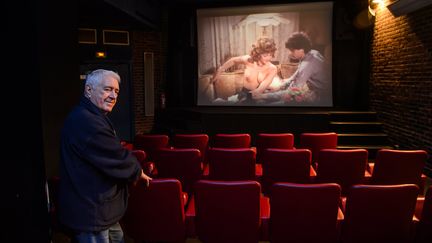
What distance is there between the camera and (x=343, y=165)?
11.7ft

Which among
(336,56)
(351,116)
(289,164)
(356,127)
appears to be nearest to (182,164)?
(289,164)

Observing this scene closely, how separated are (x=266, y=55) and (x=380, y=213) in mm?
6772

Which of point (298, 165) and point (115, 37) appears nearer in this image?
point (298, 165)

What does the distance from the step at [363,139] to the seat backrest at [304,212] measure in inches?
188

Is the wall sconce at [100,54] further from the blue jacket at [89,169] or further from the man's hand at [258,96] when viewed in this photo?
the blue jacket at [89,169]

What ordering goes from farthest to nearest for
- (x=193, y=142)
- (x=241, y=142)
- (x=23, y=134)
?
(x=241, y=142), (x=193, y=142), (x=23, y=134)

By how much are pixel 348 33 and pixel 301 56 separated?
3.91 ft

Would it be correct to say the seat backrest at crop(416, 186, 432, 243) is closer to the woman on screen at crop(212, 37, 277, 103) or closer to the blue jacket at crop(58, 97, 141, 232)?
the blue jacket at crop(58, 97, 141, 232)

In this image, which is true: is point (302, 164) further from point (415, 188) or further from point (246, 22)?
point (246, 22)

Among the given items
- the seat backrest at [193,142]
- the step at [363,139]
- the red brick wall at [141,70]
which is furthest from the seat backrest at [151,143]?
the red brick wall at [141,70]

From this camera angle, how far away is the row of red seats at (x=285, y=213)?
92.4 inches

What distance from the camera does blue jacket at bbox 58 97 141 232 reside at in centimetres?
168

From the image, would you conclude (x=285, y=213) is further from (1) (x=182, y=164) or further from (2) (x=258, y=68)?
(2) (x=258, y=68)

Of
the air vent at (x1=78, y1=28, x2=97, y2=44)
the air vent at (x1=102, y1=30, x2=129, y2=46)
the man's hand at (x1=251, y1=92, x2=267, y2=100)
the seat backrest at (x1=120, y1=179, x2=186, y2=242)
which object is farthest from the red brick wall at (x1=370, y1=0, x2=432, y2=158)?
the air vent at (x1=78, y1=28, x2=97, y2=44)
